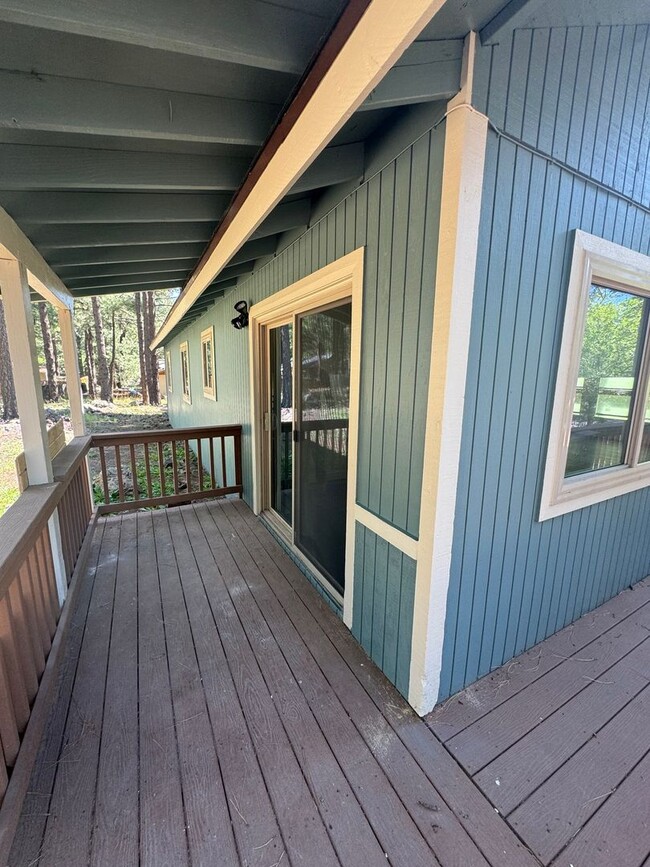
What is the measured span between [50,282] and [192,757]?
3162 mm

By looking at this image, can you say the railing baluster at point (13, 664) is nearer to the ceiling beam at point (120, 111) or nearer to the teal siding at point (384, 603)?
the teal siding at point (384, 603)

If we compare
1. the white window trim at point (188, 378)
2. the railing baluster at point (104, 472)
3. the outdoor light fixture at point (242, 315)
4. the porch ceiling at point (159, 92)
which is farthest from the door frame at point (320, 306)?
the white window trim at point (188, 378)

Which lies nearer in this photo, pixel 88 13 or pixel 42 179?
pixel 88 13

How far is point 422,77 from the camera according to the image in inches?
47.3

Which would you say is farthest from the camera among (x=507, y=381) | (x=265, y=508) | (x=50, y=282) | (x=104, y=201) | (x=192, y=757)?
(x=265, y=508)

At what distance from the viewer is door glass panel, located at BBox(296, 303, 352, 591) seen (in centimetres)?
224

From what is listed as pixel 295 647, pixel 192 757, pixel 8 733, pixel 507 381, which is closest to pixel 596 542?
pixel 507 381

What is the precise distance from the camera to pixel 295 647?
2.04 meters

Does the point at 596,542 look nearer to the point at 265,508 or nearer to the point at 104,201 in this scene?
the point at 265,508

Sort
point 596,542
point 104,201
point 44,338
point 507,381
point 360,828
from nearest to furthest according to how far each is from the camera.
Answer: point 360,828 → point 507,381 → point 104,201 → point 596,542 → point 44,338

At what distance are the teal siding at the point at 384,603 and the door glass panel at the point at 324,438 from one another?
34 cm

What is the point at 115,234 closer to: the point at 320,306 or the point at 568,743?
the point at 320,306

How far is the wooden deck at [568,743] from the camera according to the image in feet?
4.06

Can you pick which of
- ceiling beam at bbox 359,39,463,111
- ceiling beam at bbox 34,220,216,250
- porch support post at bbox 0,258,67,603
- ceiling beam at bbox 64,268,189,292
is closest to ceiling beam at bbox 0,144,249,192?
porch support post at bbox 0,258,67,603
